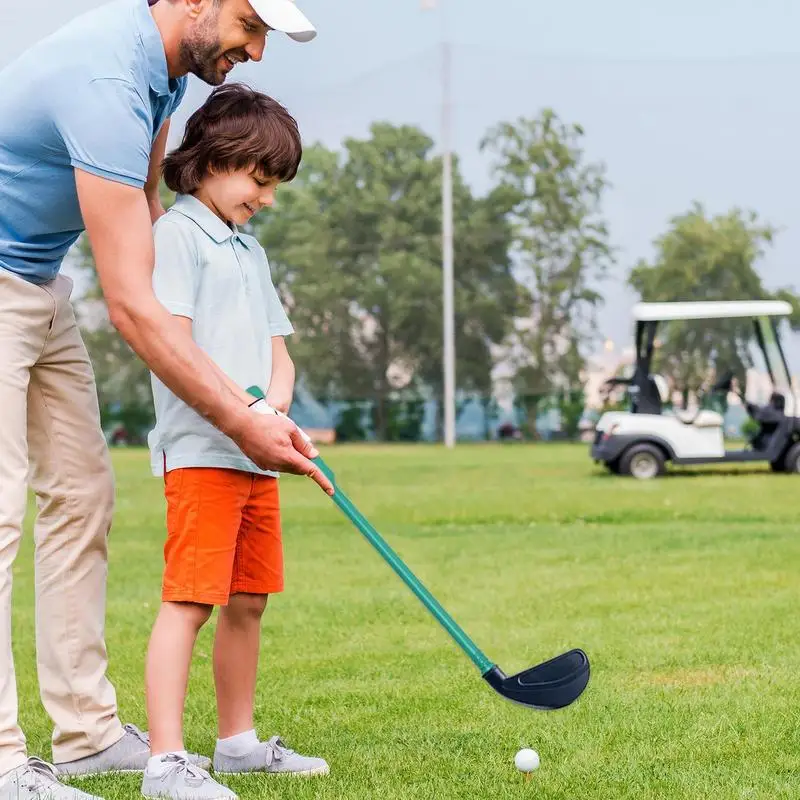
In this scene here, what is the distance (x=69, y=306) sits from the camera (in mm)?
2516

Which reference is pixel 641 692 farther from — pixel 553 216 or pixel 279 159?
pixel 553 216

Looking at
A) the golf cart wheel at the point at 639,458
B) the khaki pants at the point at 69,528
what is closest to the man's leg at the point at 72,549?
the khaki pants at the point at 69,528

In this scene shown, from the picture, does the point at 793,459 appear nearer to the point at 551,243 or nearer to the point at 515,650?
the point at 515,650

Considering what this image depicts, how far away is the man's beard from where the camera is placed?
7.12 feet

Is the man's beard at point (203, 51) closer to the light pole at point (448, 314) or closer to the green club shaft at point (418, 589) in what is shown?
the green club shaft at point (418, 589)

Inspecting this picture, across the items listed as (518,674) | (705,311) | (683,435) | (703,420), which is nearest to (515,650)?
(518,674)

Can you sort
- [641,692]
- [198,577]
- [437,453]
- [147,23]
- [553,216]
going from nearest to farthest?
[147,23] < [198,577] < [641,692] < [437,453] < [553,216]

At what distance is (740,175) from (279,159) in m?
22.4

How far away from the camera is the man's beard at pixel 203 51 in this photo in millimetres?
2170

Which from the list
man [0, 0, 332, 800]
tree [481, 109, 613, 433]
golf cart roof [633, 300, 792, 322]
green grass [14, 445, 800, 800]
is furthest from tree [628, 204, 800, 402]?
man [0, 0, 332, 800]

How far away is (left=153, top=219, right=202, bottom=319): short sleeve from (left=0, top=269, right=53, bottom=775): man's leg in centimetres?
20

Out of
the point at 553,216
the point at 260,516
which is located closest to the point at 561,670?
the point at 260,516

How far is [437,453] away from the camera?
17.4 metres

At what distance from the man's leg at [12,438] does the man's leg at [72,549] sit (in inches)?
5.3
